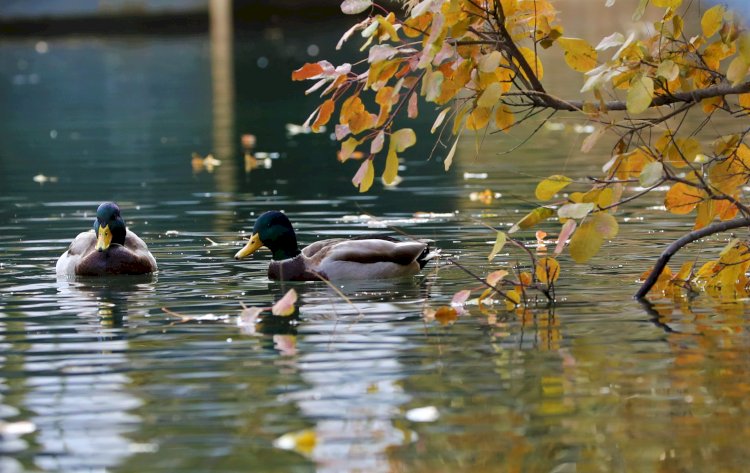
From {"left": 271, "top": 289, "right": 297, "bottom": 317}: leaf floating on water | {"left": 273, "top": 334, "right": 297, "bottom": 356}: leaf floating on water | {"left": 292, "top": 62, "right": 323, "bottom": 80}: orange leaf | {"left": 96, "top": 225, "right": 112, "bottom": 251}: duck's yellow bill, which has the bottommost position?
{"left": 273, "top": 334, "right": 297, "bottom": 356}: leaf floating on water

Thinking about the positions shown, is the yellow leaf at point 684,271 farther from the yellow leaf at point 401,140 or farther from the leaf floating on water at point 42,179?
the leaf floating on water at point 42,179

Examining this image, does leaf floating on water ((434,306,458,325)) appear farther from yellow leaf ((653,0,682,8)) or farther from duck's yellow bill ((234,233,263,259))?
duck's yellow bill ((234,233,263,259))

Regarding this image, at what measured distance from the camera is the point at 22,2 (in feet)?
213

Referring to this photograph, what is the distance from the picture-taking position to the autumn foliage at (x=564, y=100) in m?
8.06

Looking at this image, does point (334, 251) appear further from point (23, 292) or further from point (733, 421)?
point (733, 421)

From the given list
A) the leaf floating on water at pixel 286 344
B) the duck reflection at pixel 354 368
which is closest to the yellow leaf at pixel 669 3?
the duck reflection at pixel 354 368

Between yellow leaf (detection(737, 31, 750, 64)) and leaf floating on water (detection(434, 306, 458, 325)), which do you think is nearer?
yellow leaf (detection(737, 31, 750, 64))

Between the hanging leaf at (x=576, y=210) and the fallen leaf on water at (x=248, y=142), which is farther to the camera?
the fallen leaf on water at (x=248, y=142)

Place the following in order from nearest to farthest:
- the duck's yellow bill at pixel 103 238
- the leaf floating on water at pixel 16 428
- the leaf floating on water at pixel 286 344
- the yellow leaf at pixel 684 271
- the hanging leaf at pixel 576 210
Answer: the leaf floating on water at pixel 16 428 < the hanging leaf at pixel 576 210 < the leaf floating on water at pixel 286 344 < the yellow leaf at pixel 684 271 < the duck's yellow bill at pixel 103 238

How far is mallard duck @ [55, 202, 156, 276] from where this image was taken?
1123cm

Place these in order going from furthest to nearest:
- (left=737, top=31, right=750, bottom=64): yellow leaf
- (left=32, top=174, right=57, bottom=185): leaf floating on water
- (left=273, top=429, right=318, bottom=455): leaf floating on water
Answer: (left=32, top=174, right=57, bottom=185): leaf floating on water
(left=737, top=31, right=750, bottom=64): yellow leaf
(left=273, top=429, right=318, bottom=455): leaf floating on water

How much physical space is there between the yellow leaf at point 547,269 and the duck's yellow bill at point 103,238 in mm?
3470

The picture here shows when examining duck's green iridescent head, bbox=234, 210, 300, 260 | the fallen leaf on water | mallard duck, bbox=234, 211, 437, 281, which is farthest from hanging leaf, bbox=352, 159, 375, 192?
the fallen leaf on water

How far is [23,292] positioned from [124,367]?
2.82m
